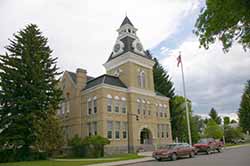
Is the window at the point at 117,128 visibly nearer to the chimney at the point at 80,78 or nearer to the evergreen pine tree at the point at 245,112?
the chimney at the point at 80,78

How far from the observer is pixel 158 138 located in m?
42.9

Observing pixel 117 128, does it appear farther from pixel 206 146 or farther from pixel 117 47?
pixel 117 47

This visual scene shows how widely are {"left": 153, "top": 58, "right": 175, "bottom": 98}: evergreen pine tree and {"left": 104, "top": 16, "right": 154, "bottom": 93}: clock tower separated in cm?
1419

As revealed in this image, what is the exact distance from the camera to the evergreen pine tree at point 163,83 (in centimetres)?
5766

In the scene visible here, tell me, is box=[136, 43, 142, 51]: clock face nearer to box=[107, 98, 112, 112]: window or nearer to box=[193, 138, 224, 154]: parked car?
box=[107, 98, 112, 112]: window

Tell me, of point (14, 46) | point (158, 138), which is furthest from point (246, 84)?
point (14, 46)

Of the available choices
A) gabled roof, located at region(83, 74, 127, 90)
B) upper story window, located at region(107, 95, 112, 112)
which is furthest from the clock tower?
upper story window, located at region(107, 95, 112, 112)

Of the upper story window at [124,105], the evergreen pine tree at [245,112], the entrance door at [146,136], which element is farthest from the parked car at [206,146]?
the evergreen pine tree at [245,112]

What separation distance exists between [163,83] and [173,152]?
35124mm

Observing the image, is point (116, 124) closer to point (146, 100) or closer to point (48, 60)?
point (146, 100)

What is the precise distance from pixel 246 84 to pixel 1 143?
2629 inches

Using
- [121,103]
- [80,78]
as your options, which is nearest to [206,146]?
[121,103]

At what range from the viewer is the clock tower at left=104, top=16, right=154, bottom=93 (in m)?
40.7

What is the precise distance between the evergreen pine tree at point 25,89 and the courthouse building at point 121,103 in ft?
23.5
